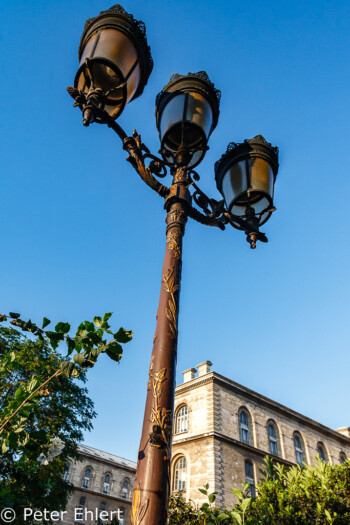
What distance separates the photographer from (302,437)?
1180 inches

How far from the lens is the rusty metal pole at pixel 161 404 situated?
6.27 feet

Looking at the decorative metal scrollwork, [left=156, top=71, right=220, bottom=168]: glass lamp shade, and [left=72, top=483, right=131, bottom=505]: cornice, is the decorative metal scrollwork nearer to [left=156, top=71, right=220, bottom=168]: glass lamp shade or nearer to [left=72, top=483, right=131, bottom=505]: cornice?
[left=156, top=71, right=220, bottom=168]: glass lamp shade

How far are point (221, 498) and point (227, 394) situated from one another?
264 inches

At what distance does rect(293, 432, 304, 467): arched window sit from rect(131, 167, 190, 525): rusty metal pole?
3177 cm

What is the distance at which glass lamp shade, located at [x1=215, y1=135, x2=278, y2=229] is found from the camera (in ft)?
13.7

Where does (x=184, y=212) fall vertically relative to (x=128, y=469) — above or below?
below

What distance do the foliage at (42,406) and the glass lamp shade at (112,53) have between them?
243cm

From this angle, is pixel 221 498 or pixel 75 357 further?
pixel 221 498

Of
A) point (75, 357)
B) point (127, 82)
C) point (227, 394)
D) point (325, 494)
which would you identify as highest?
point (227, 394)

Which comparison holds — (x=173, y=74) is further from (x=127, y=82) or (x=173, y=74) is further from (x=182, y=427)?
(x=182, y=427)

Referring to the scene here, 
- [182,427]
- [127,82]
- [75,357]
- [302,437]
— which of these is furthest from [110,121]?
[302,437]

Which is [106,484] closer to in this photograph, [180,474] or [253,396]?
[180,474]

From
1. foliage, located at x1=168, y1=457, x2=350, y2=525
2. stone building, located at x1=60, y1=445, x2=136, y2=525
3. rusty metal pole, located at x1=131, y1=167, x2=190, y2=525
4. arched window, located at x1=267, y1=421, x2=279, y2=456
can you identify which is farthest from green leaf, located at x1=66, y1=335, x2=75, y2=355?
stone building, located at x1=60, y1=445, x2=136, y2=525

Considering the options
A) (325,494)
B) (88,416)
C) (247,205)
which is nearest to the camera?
(247,205)
